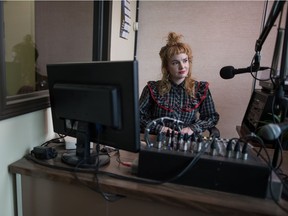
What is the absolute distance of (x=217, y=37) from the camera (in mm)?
2369

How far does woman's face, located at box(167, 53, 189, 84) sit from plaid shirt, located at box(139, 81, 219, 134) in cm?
9

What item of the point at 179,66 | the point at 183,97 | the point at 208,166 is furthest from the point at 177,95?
the point at 208,166

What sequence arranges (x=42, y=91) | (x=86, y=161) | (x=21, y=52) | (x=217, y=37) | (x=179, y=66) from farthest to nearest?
(x=217, y=37), (x=179, y=66), (x=21, y=52), (x=42, y=91), (x=86, y=161)

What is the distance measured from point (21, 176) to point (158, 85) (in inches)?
41.7

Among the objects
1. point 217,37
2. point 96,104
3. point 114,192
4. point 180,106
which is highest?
point 217,37

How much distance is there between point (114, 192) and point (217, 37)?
6.61ft

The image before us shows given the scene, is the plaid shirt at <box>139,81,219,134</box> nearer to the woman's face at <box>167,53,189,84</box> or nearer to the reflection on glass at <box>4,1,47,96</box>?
the woman's face at <box>167,53,189,84</box>

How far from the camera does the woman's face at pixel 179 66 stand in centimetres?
161

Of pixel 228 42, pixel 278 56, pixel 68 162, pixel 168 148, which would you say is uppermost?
pixel 228 42

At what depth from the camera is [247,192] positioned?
803mm

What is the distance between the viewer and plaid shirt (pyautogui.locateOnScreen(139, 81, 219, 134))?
5.49 feet

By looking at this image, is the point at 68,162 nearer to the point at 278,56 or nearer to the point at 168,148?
the point at 168,148

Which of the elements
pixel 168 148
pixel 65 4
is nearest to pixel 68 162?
pixel 168 148

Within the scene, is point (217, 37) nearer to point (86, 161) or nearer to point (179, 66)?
point (179, 66)
